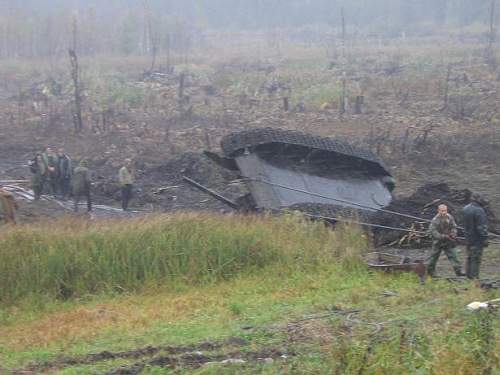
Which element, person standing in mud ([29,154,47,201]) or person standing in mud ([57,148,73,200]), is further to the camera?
person standing in mud ([57,148,73,200])

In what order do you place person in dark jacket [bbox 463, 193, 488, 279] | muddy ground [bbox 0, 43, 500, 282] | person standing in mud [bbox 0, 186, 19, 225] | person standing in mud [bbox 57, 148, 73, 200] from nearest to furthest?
person in dark jacket [bbox 463, 193, 488, 279]
person standing in mud [bbox 0, 186, 19, 225]
person standing in mud [bbox 57, 148, 73, 200]
muddy ground [bbox 0, 43, 500, 282]

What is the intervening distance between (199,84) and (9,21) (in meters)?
25.8

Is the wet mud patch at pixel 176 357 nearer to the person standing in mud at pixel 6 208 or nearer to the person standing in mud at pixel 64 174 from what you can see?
the person standing in mud at pixel 6 208

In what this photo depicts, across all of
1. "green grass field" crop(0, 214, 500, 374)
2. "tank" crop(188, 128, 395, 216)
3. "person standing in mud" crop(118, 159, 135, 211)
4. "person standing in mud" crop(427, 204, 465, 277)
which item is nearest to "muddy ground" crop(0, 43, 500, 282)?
"person standing in mud" crop(118, 159, 135, 211)

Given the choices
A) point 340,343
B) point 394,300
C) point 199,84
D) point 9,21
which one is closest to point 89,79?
point 199,84

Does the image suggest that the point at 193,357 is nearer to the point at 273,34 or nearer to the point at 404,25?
the point at 273,34

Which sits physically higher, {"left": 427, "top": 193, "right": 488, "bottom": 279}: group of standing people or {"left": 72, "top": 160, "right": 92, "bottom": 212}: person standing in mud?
{"left": 427, "top": 193, "right": 488, "bottom": 279}: group of standing people

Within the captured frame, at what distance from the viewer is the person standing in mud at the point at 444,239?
12.2m

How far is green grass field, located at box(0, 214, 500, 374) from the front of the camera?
7.21m

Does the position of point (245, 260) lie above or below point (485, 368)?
below

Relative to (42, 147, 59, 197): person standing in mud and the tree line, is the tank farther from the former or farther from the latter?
the tree line

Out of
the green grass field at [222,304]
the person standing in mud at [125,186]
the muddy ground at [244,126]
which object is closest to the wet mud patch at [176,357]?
the green grass field at [222,304]

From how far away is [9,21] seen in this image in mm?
58344

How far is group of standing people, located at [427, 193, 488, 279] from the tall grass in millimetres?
1325
